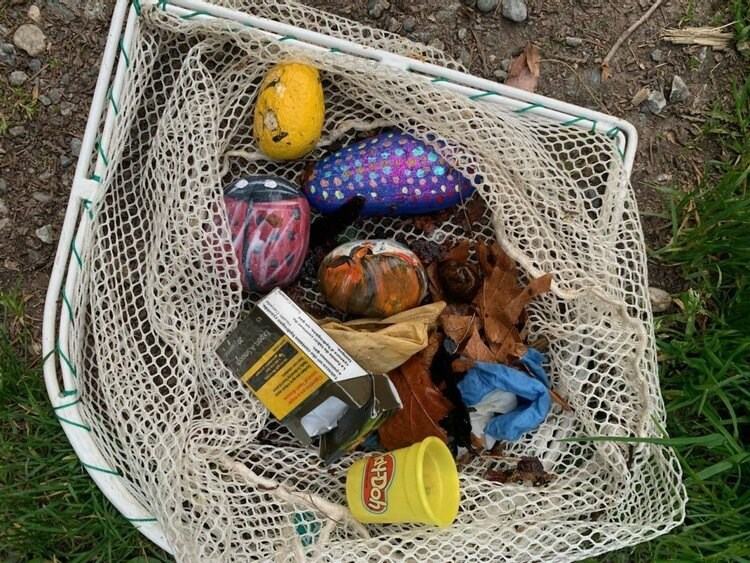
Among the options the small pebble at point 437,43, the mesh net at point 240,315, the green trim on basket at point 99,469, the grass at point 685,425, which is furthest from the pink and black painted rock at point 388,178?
the green trim on basket at point 99,469

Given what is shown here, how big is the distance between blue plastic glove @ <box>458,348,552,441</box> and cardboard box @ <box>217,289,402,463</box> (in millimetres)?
203

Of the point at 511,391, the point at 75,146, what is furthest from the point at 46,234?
the point at 511,391

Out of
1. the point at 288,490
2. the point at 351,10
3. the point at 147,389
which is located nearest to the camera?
the point at 288,490

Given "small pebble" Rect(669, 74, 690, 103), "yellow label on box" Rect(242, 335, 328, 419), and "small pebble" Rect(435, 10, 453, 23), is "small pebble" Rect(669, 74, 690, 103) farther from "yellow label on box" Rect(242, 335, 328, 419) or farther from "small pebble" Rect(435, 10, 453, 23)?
"yellow label on box" Rect(242, 335, 328, 419)

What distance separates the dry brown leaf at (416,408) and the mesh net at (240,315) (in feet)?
0.48

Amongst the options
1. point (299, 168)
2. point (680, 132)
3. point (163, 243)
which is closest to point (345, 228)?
point (299, 168)

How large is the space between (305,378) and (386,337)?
8.1 inches

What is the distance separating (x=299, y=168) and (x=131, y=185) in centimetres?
45

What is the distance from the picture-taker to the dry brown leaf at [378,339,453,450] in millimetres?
1611

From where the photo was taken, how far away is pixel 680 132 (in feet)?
6.39

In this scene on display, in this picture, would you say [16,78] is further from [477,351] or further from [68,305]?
[477,351]

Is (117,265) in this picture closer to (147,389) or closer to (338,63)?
(147,389)

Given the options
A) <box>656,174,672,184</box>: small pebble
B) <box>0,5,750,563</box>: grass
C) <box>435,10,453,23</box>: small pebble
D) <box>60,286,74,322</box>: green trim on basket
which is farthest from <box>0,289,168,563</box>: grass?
<box>656,174,672,184</box>: small pebble

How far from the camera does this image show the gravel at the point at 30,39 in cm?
184
